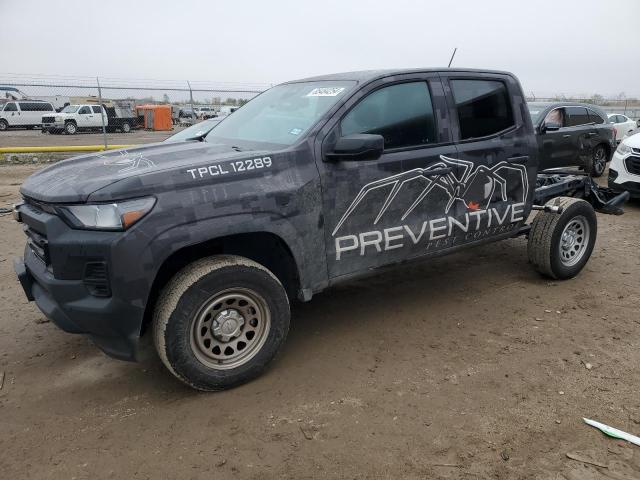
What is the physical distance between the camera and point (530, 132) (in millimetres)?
4578

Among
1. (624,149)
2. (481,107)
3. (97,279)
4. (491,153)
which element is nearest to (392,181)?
(491,153)

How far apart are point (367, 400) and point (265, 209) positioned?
4.28 feet

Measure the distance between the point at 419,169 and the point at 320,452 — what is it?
2103 mm

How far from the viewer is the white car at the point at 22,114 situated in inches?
1188

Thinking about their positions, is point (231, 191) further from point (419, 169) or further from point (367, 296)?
point (367, 296)

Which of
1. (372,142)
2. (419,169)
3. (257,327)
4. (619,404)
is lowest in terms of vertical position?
(619,404)

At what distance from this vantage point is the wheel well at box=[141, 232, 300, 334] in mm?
3100

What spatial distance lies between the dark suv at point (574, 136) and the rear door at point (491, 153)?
587 centimetres

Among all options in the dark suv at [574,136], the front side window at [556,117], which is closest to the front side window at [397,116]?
the dark suv at [574,136]

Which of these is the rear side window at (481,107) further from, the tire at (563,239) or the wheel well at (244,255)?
the wheel well at (244,255)

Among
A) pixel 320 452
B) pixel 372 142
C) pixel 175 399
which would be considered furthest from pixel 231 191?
pixel 320 452

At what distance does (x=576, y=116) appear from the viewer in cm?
1085

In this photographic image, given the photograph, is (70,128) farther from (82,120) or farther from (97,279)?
(97,279)

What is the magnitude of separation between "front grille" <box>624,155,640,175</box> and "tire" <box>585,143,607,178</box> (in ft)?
9.29
